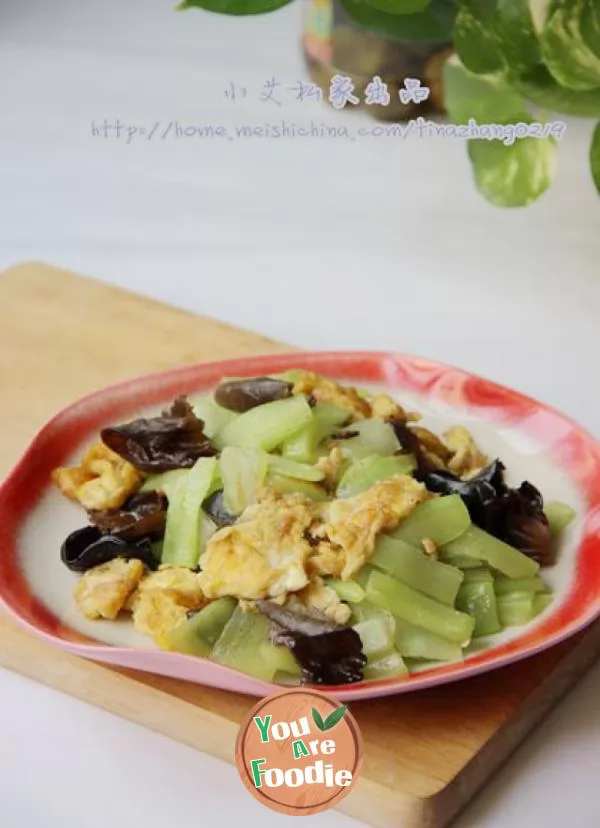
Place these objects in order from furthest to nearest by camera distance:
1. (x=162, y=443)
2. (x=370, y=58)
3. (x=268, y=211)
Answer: (x=268, y=211)
(x=370, y=58)
(x=162, y=443)

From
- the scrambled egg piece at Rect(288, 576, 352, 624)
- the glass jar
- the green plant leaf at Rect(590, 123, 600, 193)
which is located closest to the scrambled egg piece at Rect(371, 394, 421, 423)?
the scrambled egg piece at Rect(288, 576, 352, 624)

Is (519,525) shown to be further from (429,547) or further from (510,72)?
(510,72)

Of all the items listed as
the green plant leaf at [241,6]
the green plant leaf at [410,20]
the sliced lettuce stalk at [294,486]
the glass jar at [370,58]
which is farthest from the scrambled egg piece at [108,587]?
the glass jar at [370,58]

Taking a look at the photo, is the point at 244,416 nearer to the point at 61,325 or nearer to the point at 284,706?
the point at 284,706

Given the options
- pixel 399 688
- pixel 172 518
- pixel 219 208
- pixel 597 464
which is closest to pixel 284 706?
pixel 399 688

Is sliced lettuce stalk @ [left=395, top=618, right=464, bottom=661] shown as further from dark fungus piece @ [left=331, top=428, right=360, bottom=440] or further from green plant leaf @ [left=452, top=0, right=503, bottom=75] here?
green plant leaf @ [left=452, top=0, right=503, bottom=75]

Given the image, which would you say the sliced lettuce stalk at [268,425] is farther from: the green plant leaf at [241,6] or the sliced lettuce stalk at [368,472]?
the green plant leaf at [241,6]

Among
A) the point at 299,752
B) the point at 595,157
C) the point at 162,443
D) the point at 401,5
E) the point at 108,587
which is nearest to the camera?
the point at 299,752

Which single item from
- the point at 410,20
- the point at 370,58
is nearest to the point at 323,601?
the point at 410,20
